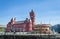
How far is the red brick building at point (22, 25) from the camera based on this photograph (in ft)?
266

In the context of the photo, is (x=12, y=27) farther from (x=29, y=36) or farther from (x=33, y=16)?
(x=29, y=36)

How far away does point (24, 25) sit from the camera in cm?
8212

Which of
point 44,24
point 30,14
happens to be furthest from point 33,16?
point 44,24

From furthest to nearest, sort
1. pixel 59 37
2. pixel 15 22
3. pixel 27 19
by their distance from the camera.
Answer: pixel 15 22 → pixel 27 19 → pixel 59 37

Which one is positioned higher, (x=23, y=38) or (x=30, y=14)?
(x=30, y=14)

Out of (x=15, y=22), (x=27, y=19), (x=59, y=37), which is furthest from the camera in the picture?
(x=15, y=22)

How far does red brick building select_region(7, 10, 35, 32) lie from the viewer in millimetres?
81188

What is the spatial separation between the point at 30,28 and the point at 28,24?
2.20 meters

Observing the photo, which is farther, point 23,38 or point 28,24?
point 28,24

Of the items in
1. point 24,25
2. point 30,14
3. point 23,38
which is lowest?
point 23,38

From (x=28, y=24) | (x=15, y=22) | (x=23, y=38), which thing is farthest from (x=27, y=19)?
(x=23, y=38)

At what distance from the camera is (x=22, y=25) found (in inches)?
3248

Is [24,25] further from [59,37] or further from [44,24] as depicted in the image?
[59,37]

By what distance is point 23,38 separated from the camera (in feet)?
204
